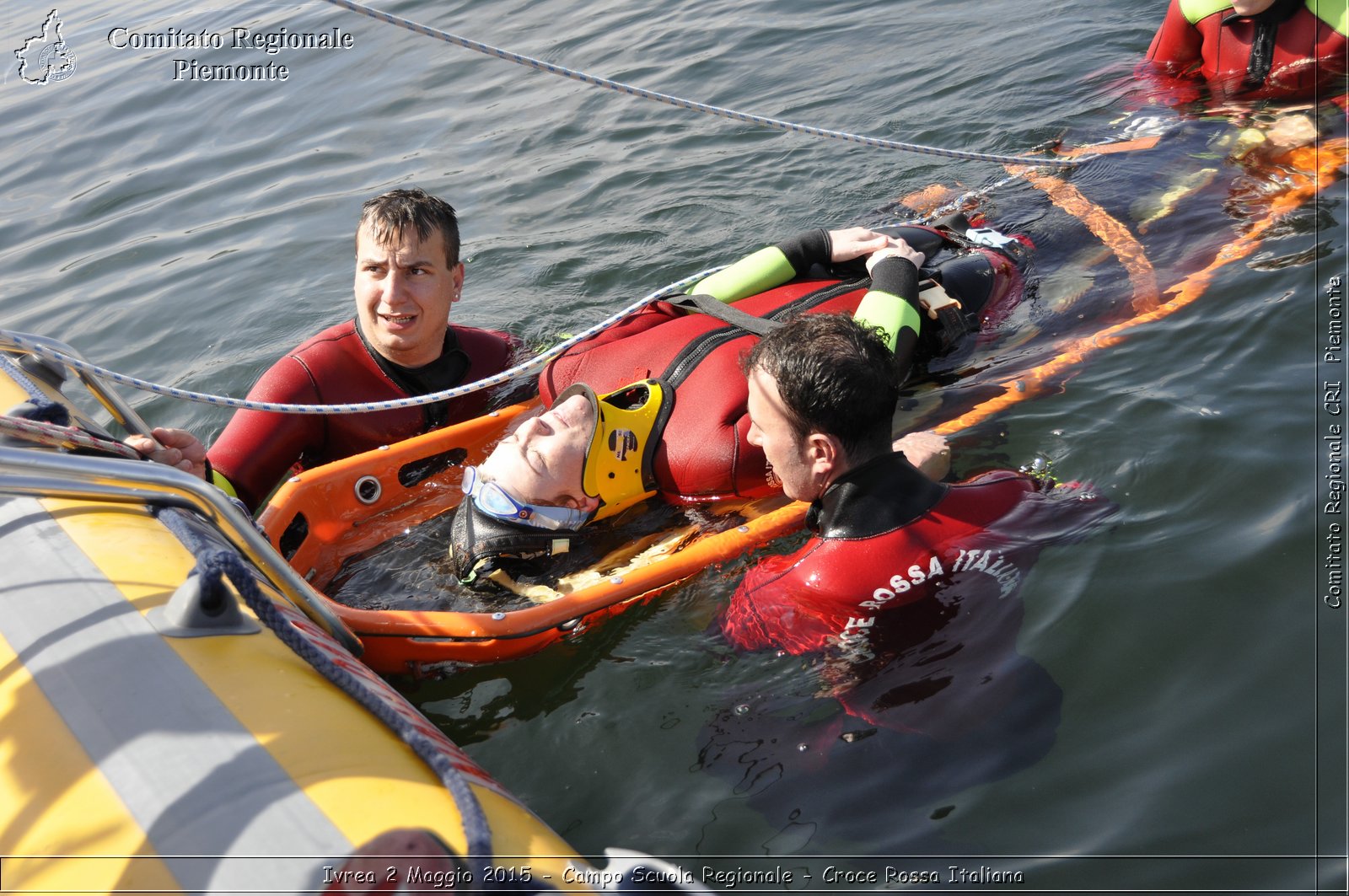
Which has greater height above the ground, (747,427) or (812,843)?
(747,427)

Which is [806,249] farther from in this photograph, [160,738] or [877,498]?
[160,738]

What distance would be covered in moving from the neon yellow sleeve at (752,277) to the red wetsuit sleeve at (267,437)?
1.54 m

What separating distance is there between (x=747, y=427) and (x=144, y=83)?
8.71m

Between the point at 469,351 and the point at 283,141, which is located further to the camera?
the point at 283,141

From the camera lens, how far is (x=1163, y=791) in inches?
94.2

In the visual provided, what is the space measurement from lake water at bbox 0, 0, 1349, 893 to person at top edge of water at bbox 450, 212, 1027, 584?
1.18ft

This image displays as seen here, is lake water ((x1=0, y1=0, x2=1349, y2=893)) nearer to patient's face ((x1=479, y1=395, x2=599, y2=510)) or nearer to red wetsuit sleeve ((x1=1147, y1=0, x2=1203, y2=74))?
red wetsuit sleeve ((x1=1147, y1=0, x2=1203, y2=74))

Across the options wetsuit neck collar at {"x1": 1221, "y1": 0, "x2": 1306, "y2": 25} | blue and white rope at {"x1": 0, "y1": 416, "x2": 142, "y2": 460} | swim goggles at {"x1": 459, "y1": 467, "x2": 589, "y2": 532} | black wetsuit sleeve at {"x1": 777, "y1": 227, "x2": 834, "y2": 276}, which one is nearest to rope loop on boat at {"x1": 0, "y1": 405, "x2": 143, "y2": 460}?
blue and white rope at {"x1": 0, "y1": 416, "x2": 142, "y2": 460}

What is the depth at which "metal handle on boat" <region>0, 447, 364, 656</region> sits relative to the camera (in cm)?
215

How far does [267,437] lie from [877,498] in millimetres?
2330

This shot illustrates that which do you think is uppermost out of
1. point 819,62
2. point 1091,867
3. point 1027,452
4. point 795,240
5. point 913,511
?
point 819,62

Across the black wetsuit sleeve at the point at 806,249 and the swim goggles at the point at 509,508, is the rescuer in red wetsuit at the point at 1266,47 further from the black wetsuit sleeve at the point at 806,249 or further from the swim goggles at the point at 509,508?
the swim goggles at the point at 509,508

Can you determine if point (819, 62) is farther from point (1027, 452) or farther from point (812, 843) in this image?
point (812, 843)

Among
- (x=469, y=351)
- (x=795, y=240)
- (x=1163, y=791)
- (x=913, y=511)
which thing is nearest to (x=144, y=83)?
(x=469, y=351)
